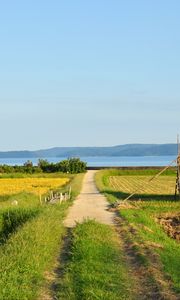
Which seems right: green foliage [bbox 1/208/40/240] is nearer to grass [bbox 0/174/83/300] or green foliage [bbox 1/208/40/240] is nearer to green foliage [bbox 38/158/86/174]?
grass [bbox 0/174/83/300]

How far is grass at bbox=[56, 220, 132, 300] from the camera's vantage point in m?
9.20

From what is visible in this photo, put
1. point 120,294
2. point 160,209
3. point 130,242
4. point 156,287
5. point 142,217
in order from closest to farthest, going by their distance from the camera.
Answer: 1. point 120,294
2. point 156,287
3. point 130,242
4. point 142,217
5. point 160,209

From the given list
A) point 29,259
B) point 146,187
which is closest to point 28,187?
point 146,187

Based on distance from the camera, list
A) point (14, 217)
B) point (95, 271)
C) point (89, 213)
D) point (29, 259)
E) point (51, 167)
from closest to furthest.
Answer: point (95, 271)
point (29, 259)
point (14, 217)
point (89, 213)
point (51, 167)

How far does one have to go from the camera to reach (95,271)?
10.8 meters

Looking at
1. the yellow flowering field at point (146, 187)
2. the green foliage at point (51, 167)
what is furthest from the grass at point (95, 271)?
the green foliage at point (51, 167)

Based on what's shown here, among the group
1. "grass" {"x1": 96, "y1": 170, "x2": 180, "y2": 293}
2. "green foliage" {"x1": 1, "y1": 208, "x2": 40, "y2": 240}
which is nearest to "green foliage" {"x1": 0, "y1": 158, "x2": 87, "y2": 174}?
"grass" {"x1": 96, "y1": 170, "x2": 180, "y2": 293}

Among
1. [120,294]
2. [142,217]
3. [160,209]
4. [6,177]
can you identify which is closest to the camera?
[120,294]

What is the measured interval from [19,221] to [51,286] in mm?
12040

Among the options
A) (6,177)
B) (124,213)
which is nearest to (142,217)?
(124,213)

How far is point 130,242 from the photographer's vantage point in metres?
15.0

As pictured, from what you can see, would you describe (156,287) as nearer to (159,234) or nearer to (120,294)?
(120,294)

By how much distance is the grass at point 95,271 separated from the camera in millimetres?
9203

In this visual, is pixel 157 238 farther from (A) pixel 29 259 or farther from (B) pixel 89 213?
(B) pixel 89 213
